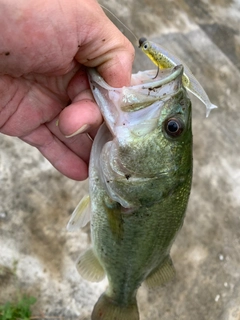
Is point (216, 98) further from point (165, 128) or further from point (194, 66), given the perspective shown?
point (165, 128)

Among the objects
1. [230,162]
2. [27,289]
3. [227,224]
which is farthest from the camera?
[230,162]

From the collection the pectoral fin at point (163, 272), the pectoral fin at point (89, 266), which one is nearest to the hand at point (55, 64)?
the pectoral fin at point (89, 266)

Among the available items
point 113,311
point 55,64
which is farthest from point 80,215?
point 55,64

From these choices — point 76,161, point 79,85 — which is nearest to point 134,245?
point 76,161

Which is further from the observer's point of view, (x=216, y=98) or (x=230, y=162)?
(x=216, y=98)

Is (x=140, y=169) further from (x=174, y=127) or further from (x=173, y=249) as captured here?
(x=173, y=249)

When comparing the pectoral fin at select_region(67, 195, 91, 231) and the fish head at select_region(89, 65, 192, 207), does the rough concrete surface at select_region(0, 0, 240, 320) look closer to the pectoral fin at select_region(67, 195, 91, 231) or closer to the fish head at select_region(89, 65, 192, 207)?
the pectoral fin at select_region(67, 195, 91, 231)

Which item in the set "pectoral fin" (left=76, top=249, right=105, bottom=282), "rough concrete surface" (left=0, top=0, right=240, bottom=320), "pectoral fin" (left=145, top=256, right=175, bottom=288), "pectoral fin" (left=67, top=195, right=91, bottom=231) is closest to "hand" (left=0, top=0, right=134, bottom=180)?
"pectoral fin" (left=67, top=195, right=91, bottom=231)
